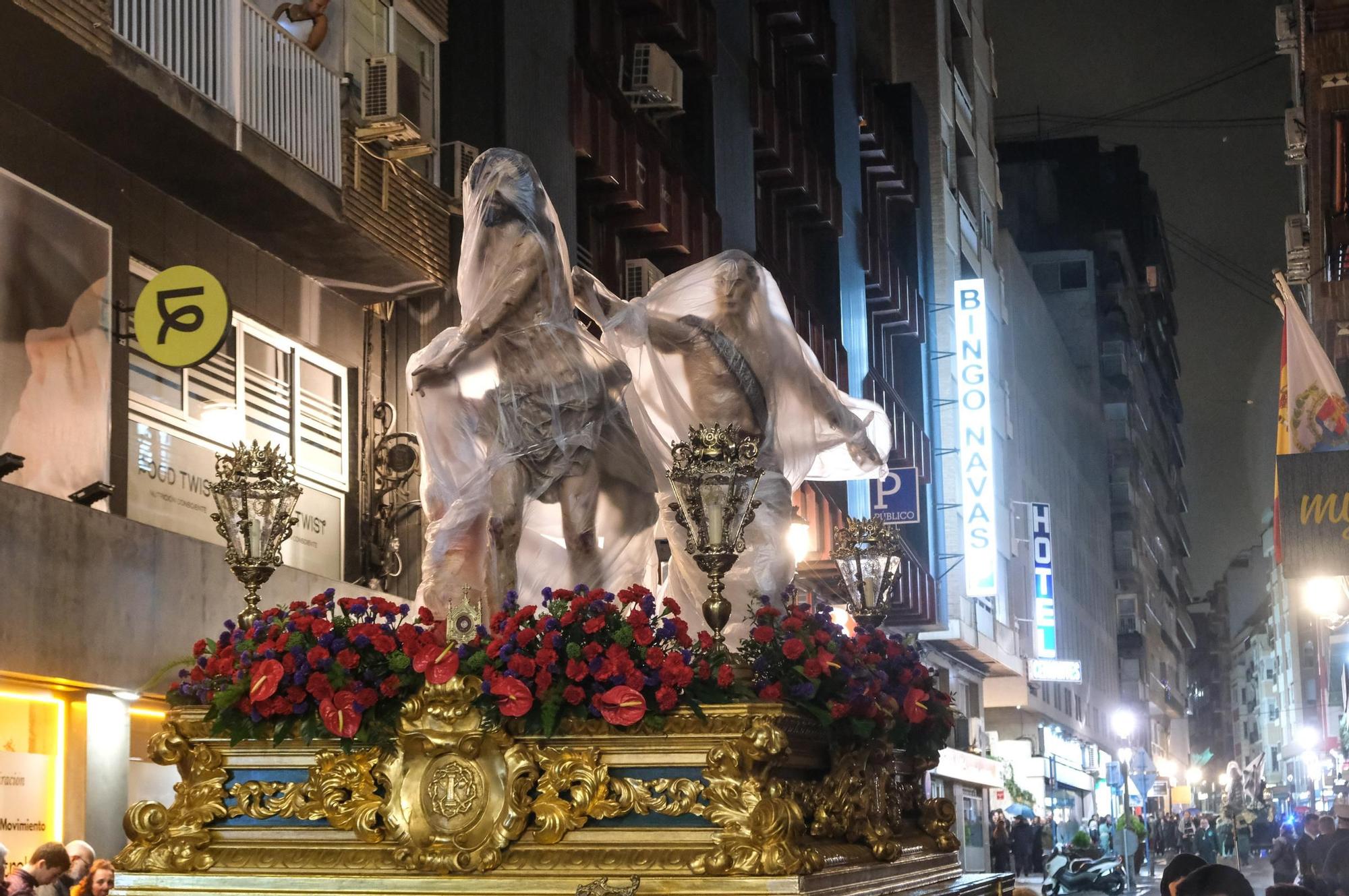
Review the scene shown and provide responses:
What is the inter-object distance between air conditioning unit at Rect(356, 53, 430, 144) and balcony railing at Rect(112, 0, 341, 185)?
Answer: 58 cm

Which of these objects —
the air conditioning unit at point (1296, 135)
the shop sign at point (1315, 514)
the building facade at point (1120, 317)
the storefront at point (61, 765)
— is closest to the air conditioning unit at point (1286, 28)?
the air conditioning unit at point (1296, 135)

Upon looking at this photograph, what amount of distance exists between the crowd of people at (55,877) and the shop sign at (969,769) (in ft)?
77.8

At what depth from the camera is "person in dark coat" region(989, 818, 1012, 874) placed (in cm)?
3753

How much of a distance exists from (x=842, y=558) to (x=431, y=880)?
11.2ft

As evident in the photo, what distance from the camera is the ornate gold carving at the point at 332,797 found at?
7.42 m

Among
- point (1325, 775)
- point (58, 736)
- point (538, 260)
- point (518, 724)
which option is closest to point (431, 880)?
point (518, 724)

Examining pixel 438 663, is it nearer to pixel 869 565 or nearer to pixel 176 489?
pixel 869 565

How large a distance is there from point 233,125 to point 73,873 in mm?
6781

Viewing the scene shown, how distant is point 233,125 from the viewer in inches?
620

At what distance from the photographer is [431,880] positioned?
7.17m

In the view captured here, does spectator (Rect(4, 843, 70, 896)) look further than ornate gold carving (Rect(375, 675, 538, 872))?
Yes

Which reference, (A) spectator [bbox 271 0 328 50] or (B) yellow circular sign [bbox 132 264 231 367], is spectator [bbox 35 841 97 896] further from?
(A) spectator [bbox 271 0 328 50]

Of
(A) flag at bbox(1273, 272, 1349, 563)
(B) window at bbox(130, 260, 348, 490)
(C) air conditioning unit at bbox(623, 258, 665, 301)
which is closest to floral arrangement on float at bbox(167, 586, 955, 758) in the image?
(B) window at bbox(130, 260, 348, 490)

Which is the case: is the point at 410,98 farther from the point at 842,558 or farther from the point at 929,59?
the point at 929,59
